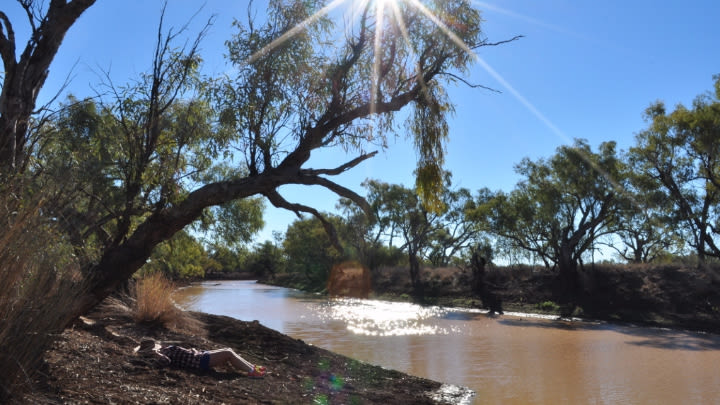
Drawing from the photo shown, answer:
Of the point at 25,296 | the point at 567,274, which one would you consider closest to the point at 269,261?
the point at 567,274

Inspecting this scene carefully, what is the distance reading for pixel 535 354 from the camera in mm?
12336

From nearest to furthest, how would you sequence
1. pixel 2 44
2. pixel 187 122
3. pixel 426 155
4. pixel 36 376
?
pixel 36 376 < pixel 2 44 < pixel 426 155 < pixel 187 122

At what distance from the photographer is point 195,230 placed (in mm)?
15688

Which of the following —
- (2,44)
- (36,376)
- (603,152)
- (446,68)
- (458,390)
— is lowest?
(458,390)

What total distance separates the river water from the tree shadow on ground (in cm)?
3

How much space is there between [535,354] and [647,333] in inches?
279

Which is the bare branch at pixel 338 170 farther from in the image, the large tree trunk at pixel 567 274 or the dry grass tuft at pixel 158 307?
the large tree trunk at pixel 567 274

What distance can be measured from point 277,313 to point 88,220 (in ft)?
47.9

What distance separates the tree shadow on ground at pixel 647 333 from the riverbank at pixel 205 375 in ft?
32.7

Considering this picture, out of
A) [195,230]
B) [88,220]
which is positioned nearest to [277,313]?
[195,230]

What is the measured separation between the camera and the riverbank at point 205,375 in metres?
4.04

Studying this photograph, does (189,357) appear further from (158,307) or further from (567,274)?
(567,274)

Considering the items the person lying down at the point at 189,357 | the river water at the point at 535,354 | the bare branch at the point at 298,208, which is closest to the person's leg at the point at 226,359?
the person lying down at the point at 189,357

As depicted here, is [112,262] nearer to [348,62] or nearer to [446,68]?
[348,62]
